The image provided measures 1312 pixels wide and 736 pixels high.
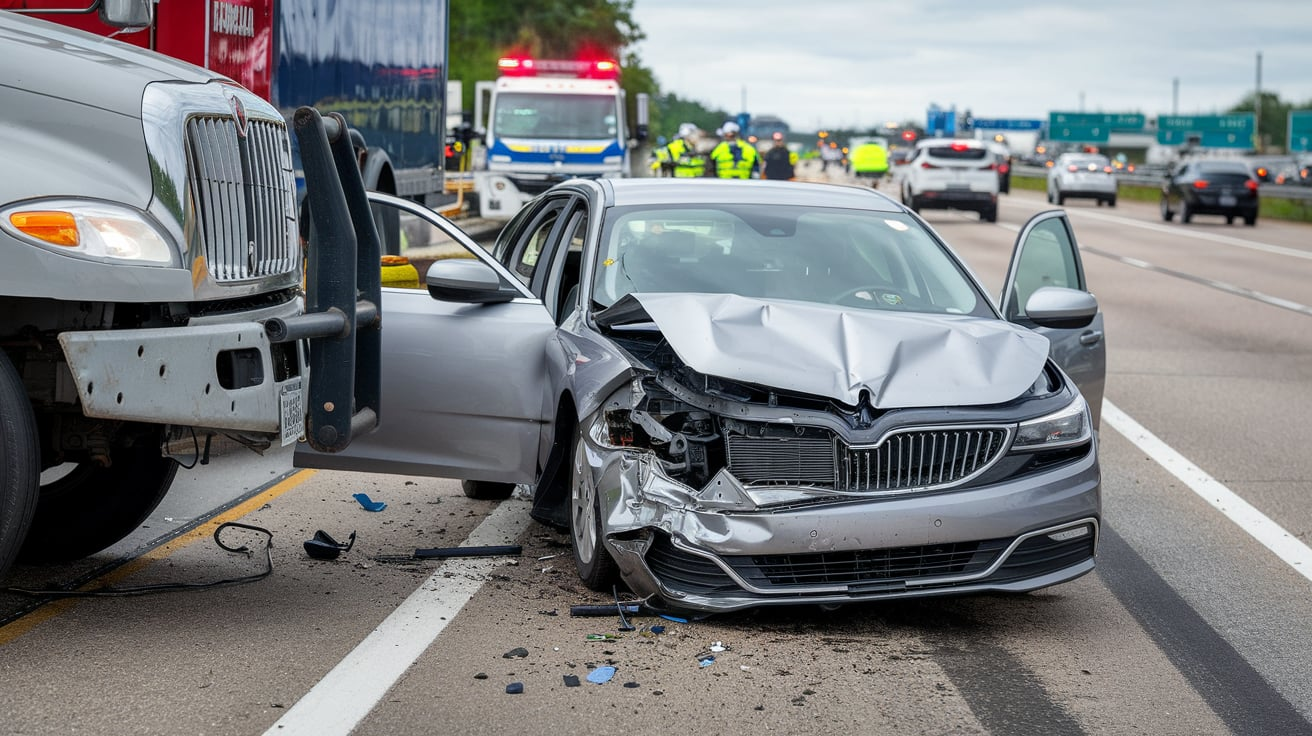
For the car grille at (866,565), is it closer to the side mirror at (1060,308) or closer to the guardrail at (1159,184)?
the side mirror at (1060,308)

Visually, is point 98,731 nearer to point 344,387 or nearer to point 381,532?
point 344,387

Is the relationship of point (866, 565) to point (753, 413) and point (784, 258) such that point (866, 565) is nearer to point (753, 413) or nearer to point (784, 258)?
point (753, 413)

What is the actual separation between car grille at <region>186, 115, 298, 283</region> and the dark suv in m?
36.2

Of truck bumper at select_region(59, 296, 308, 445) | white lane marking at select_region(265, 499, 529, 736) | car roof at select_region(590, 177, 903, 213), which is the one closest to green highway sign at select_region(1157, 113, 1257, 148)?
car roof at select_region(590, 177, 903, 213)

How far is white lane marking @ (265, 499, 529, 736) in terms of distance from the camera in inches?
167

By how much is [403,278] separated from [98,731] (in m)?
3.42

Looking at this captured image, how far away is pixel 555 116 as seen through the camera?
27359 mm

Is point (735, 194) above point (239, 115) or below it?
below

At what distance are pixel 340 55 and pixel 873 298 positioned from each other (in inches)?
266

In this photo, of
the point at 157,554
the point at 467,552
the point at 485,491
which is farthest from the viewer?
the point at 485,491

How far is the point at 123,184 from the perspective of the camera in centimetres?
478

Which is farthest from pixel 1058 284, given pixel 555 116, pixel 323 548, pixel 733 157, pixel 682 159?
pixel 555 116

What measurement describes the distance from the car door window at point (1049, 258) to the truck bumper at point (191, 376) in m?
3.82

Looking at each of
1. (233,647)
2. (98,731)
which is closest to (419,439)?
(233,647)
